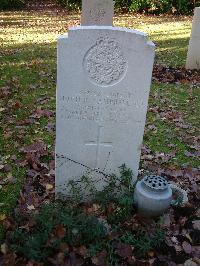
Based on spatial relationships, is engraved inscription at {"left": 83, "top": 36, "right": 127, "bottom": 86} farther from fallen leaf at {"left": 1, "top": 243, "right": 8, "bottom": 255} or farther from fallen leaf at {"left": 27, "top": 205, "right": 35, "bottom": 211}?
fallen leaf at {"left": 1, "top": 243, "right": 8, "bottom": 255}

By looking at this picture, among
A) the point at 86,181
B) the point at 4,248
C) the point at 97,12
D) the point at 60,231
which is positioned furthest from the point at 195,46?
the point at 4,248

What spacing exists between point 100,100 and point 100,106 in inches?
2.7

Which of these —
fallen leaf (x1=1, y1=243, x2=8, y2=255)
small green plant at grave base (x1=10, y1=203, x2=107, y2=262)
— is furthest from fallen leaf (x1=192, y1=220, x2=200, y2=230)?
fallen leaf (x1=1, y1=243, x2=8, y2=255)

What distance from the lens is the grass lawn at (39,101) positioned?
555 centimetres

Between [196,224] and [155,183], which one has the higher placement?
[155,183]

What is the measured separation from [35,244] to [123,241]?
897 mm

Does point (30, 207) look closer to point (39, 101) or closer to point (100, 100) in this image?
point (100, 100)

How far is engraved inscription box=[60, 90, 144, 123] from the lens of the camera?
4004mm

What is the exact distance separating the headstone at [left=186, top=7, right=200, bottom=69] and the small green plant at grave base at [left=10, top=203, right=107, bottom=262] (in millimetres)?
6918

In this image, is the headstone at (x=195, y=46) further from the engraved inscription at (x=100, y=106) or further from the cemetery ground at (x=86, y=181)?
the engraved inscription at (x=100, y=106)

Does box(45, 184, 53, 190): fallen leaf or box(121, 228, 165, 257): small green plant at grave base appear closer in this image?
box(121, 228, 165, 257): small green plant at grave base

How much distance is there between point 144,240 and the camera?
3854 mm

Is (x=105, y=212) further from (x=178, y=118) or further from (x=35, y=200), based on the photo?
(x=178, y=118)

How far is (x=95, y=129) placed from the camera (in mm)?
4199
